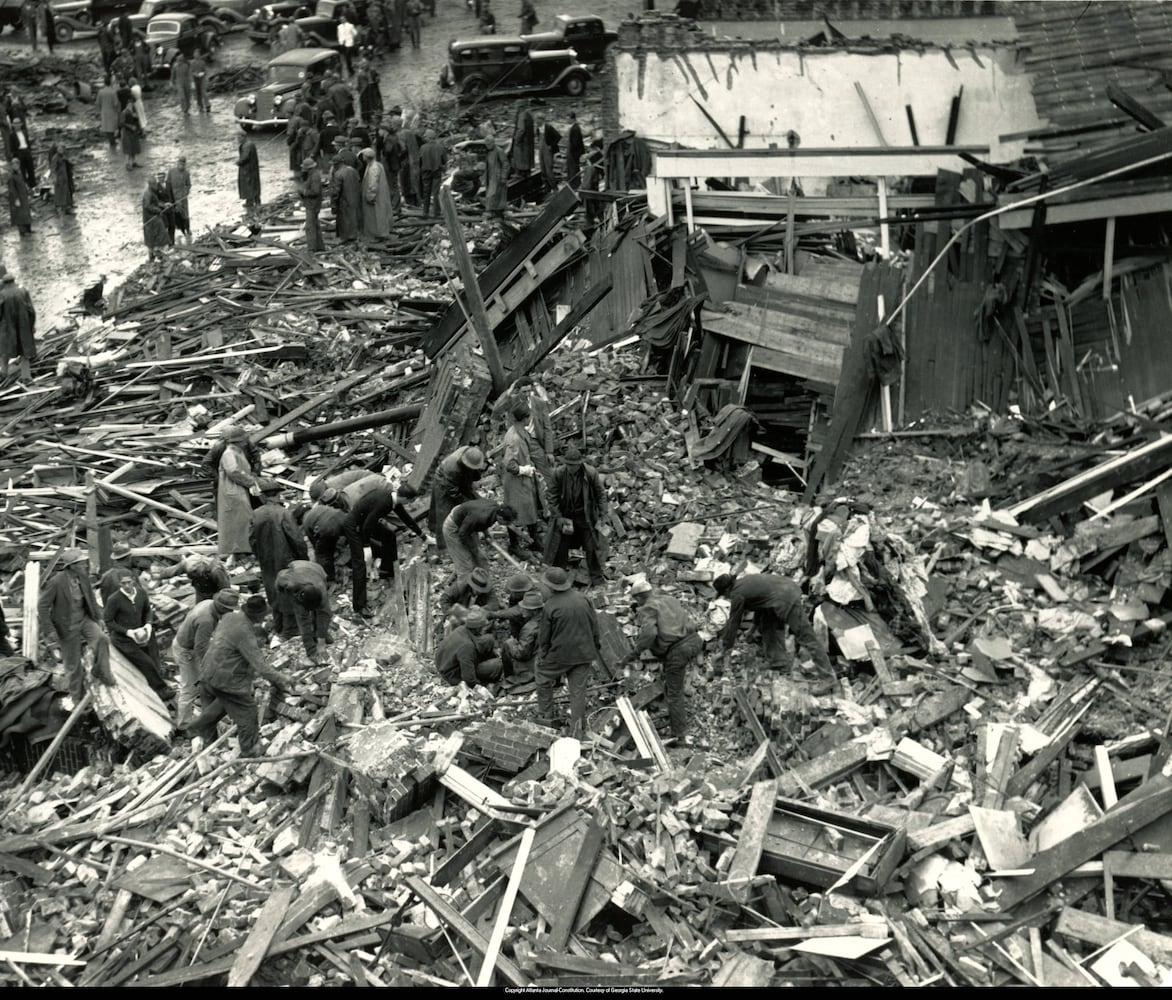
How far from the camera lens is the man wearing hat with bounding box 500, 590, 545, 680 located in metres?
10.1

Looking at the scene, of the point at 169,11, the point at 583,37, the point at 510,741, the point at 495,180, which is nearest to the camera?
the point at 510,741

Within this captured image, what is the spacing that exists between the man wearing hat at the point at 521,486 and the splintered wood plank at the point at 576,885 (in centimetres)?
404

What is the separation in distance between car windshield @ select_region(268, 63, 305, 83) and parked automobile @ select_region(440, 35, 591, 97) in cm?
303

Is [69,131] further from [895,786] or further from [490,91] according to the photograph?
[895,786]

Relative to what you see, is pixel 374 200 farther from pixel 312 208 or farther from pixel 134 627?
pixel 134 627

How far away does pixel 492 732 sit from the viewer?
374 inches

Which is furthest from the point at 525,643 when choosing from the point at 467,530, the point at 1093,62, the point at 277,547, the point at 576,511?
the point at 1093,62

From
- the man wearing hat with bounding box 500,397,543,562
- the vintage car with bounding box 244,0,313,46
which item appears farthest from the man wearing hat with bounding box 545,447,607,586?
the vintage car with bounding box 244,0,313,46

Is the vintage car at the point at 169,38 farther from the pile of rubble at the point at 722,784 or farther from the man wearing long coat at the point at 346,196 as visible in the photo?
the pile of rubble at the point at 722,784

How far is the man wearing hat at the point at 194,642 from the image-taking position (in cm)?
972

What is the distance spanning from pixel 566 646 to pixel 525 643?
0.69 meters

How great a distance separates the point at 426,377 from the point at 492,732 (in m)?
6.64

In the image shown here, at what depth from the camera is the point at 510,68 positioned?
2619 centimetres
